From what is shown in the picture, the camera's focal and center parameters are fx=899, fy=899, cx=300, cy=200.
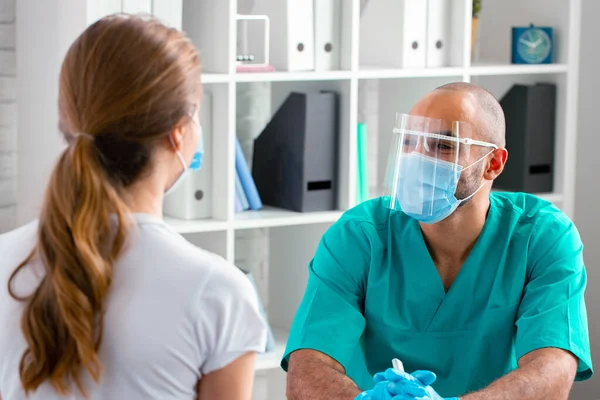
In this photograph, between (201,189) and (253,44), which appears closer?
(201,189)

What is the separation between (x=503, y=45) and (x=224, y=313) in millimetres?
2187

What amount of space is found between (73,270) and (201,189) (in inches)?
51.4

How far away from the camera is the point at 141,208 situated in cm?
101

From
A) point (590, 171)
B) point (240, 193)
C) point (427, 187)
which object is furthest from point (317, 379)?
point (590, 171)

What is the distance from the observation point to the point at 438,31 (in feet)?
8.30

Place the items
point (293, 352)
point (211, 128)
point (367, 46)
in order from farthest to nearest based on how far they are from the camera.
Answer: point (367, 46)
point (211, 128)
point (293, 352)

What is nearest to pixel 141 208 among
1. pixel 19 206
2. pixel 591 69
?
pixel 19 206

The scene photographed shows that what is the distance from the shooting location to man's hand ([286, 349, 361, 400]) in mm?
1573

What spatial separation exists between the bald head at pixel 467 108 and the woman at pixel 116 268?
33.4 inches

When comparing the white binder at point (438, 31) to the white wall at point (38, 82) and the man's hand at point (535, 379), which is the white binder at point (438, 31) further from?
the man's hand at point (535, 379)

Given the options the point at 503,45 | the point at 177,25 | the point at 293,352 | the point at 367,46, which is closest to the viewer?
the point at 293,352

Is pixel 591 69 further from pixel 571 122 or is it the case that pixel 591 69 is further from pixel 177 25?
pixel 177 25

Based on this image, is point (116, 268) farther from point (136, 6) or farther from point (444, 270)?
point (136, 6)

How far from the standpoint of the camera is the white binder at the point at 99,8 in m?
1.98
